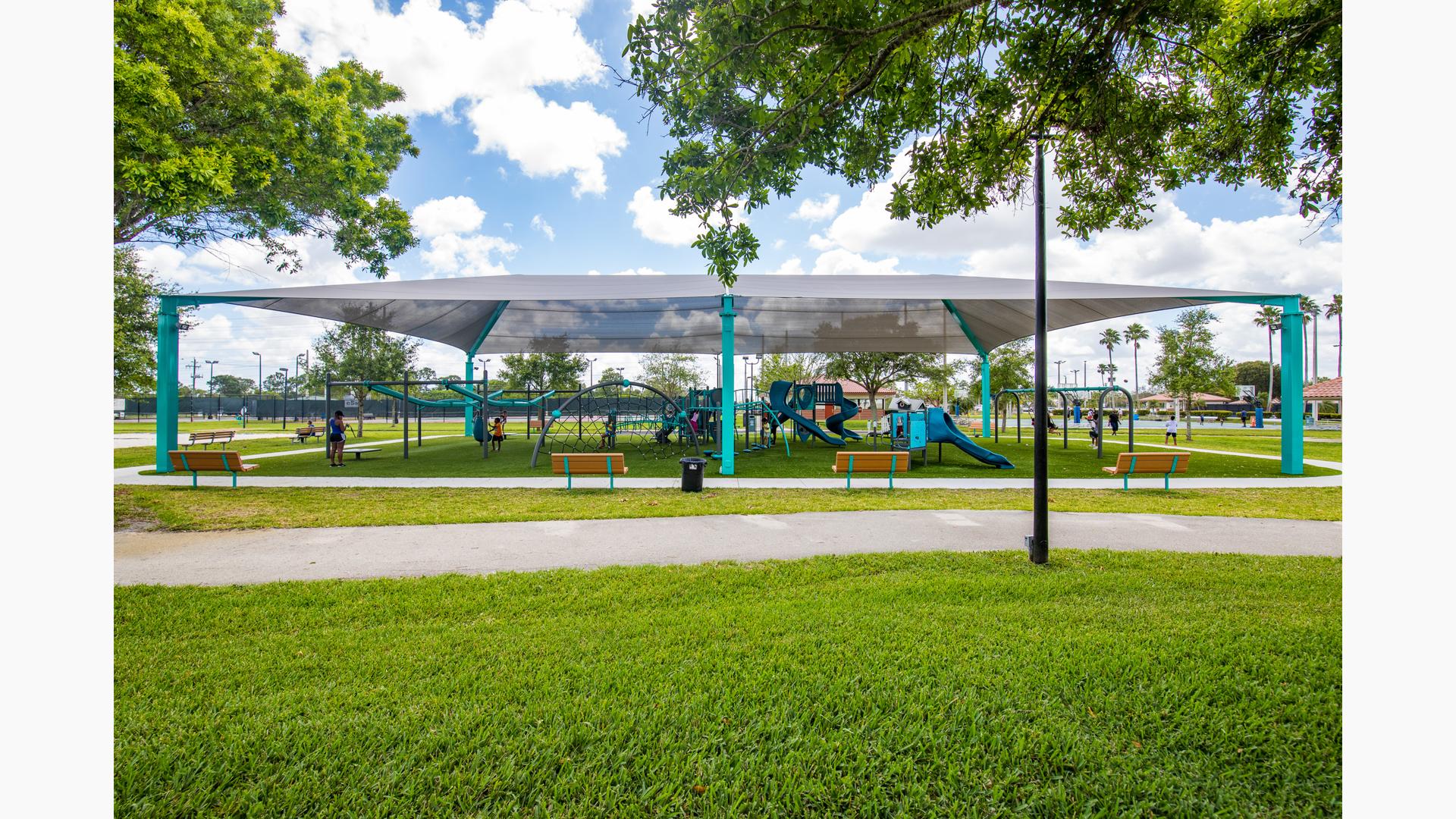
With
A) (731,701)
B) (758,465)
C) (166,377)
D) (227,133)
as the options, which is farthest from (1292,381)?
(166,377)

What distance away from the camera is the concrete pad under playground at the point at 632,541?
5375mm

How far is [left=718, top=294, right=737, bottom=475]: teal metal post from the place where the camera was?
12383mm

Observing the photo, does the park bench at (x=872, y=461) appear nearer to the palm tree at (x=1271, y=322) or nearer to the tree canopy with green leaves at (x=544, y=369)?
the palm tree at (x=1271, y=322)

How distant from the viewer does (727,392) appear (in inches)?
498

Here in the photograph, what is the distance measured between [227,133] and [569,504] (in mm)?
7361

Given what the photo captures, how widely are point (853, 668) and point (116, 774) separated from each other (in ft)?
10.8

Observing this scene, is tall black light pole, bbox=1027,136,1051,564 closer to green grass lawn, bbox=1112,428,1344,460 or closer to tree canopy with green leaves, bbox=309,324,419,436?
green grass lawn, bbox=1112,428,1344,460

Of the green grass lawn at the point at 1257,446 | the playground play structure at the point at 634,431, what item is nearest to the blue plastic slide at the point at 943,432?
the playground play structure at the point at 634,431

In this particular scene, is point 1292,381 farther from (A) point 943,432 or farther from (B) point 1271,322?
(B) point 1271,322

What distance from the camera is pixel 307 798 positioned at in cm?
215

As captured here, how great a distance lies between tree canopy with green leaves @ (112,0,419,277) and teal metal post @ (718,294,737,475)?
25.0ft

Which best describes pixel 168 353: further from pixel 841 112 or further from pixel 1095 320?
pixel 1095 320

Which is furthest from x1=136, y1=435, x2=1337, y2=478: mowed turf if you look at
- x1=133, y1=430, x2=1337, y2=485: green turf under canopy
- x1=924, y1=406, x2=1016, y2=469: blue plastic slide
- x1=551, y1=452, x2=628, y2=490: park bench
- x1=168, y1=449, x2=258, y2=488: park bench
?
x1=168, y1=449, x2=258, y2=488: park bench

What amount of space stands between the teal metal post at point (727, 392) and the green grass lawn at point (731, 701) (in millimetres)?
7983
